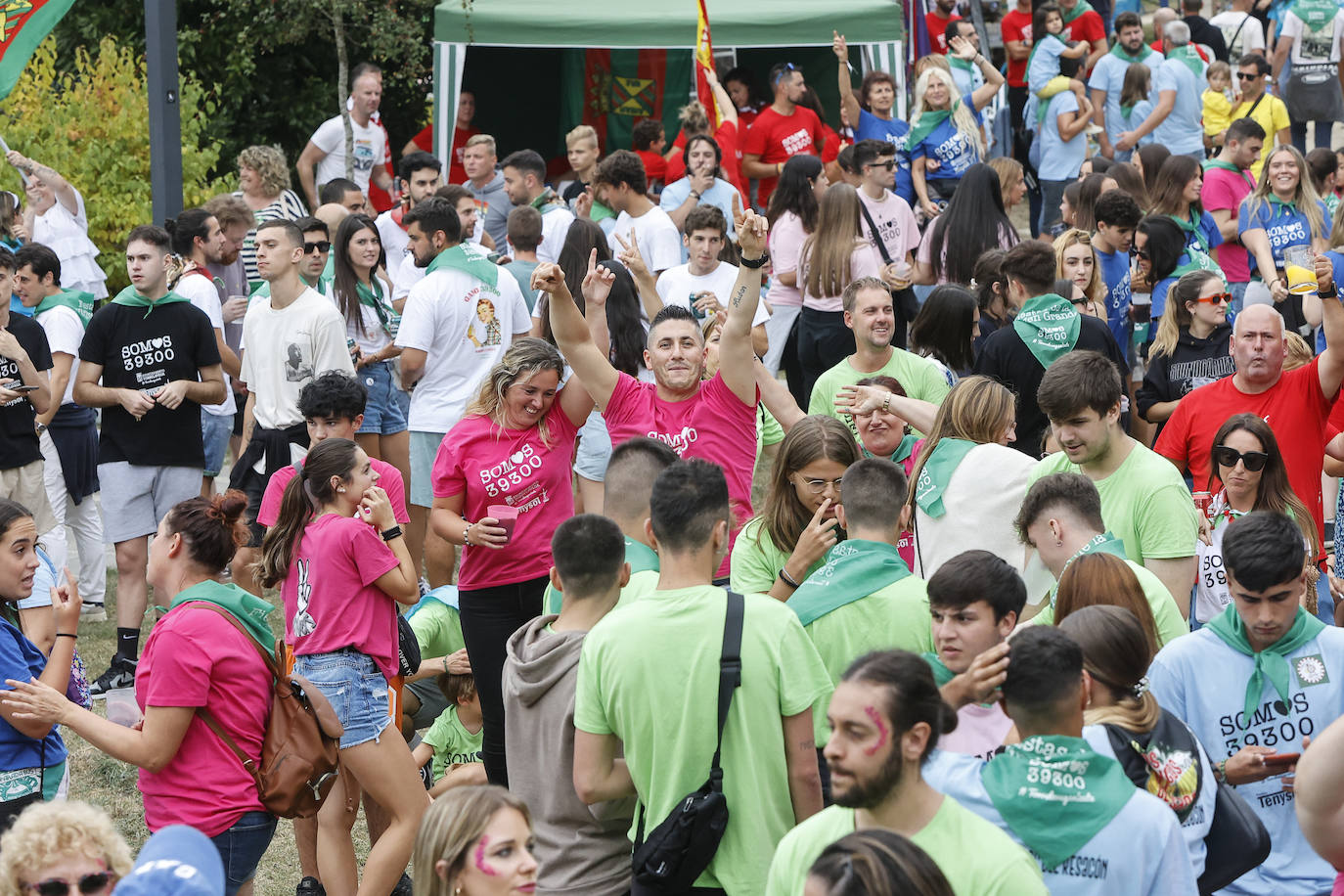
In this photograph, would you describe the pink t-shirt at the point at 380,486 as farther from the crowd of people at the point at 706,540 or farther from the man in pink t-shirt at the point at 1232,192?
the man in pink t-shirt at the point at 1232,192

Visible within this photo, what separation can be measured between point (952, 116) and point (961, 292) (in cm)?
532

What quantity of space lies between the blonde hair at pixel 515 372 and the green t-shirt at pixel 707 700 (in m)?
2.05

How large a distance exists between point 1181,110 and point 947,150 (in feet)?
12.0

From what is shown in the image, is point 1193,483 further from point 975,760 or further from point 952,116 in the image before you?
point 952,116

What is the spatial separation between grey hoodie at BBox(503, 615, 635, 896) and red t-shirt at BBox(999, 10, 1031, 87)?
12.9 m

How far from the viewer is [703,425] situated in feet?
18.8

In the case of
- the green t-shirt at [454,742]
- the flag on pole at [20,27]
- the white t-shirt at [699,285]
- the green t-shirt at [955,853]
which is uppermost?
the flag on pole at [20,27]

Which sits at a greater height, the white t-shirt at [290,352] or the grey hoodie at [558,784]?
the white t-shirt at [290,352]

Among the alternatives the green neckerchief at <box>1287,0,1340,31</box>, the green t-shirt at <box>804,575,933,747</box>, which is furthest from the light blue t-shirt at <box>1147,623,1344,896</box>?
the green neckerchief at <box>1287,0,1340,31</box>

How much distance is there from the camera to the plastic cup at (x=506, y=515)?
226 inches

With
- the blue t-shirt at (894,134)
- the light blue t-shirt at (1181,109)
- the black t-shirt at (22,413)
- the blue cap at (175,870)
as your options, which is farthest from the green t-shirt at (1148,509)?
the light blue t-shirt at (1181,109)

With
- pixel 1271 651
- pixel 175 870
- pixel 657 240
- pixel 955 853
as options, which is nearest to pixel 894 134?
pixel 657 240

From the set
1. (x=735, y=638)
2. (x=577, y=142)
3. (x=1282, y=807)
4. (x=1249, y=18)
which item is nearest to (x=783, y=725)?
(x=735, y=638)

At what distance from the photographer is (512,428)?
5.75 meters
